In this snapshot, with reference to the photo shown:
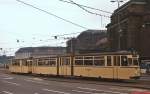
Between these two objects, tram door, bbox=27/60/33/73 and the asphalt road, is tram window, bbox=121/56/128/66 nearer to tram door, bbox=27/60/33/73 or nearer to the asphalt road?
the asphalt road

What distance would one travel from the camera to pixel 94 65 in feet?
136

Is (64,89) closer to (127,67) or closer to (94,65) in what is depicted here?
(127,67)

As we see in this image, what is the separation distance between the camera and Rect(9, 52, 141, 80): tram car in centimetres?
3788

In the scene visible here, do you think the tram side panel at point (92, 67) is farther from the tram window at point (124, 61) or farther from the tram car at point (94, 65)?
the tram window at point (124, 61)

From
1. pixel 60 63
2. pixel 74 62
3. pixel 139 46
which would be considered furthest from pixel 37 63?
pixel 139 46

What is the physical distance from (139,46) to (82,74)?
2631 inches

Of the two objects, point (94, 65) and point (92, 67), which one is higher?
point (94, 65)

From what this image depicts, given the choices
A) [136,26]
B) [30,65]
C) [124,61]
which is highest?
[136,26]

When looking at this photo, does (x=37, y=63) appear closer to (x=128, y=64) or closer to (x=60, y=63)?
(x=60, y=63)

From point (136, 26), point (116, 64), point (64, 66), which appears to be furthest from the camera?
point (136, 26)

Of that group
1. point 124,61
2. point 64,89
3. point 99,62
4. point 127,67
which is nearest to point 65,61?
point 99,62

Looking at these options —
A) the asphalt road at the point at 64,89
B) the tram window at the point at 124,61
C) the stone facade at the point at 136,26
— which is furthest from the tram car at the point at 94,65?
the stone facade at the point at 136,26

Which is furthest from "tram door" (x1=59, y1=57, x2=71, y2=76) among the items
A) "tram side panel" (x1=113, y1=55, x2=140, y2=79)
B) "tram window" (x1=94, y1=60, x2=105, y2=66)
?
"tram side panel" (x1=113, y1=55, x2=140, y2=79)

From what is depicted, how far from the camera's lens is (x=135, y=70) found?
123 ft
